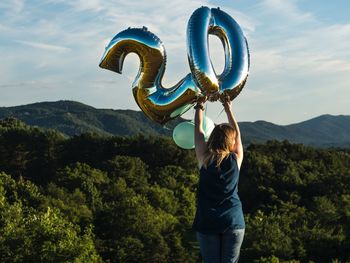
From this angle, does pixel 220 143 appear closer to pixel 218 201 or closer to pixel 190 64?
pixel 218 201

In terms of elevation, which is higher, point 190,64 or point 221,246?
point 190,64

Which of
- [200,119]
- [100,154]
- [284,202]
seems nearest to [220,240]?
[200,119]

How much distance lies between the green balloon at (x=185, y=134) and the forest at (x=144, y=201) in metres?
20.4

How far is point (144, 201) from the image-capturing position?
37906 millimetres

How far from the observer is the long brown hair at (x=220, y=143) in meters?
5.35

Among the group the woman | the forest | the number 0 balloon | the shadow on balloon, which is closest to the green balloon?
the shadow on balloon

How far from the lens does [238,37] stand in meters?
6.73

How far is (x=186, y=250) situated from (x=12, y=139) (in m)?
38.0

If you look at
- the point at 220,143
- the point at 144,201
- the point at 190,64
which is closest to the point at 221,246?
the point at 220,143

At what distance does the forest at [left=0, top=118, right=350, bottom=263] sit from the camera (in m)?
28.7

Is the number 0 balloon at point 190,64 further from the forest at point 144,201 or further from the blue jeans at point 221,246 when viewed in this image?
the forest at point 144,201

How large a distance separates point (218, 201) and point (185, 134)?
1.43 metres

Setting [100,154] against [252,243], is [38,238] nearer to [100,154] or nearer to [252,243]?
[252,243]

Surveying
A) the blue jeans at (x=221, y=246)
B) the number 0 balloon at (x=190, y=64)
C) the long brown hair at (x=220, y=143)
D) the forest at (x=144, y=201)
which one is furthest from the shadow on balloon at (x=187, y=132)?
the forest at (x=144, y=201)
